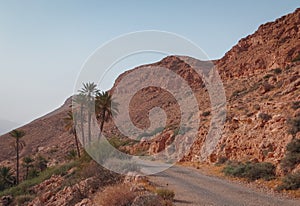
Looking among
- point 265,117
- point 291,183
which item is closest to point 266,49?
point 265,117

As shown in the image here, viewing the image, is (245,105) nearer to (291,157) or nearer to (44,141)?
(291,157)

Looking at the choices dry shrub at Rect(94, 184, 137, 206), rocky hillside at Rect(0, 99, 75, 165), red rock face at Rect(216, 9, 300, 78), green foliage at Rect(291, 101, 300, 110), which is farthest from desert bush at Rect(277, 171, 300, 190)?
rocky hillside at Rect(0, 99, 75, 165)

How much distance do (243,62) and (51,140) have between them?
43.0 meters

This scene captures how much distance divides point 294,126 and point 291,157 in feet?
9.66

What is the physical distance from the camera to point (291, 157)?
1260 centimetres

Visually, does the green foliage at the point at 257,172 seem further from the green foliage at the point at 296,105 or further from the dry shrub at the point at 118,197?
the dry shrub at the point at 118,197

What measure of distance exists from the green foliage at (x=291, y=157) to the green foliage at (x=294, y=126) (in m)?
1.30

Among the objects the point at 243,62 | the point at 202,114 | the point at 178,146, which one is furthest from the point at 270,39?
the point at 178,146

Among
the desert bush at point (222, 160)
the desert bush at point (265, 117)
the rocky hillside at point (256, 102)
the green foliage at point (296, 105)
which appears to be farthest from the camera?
the desert bush at point (222, 160)

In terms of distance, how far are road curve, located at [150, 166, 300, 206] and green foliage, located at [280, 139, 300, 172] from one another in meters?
2.10

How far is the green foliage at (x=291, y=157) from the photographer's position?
12.4m

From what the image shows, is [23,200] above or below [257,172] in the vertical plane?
below

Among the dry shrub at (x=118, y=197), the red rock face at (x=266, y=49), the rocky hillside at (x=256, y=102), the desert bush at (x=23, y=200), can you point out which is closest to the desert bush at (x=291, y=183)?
the rocky hillside at (x=256, y=102)

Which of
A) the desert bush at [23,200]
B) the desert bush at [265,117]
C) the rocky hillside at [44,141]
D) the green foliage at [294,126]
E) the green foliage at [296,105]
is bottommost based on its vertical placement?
the desert bush at [23,200]
